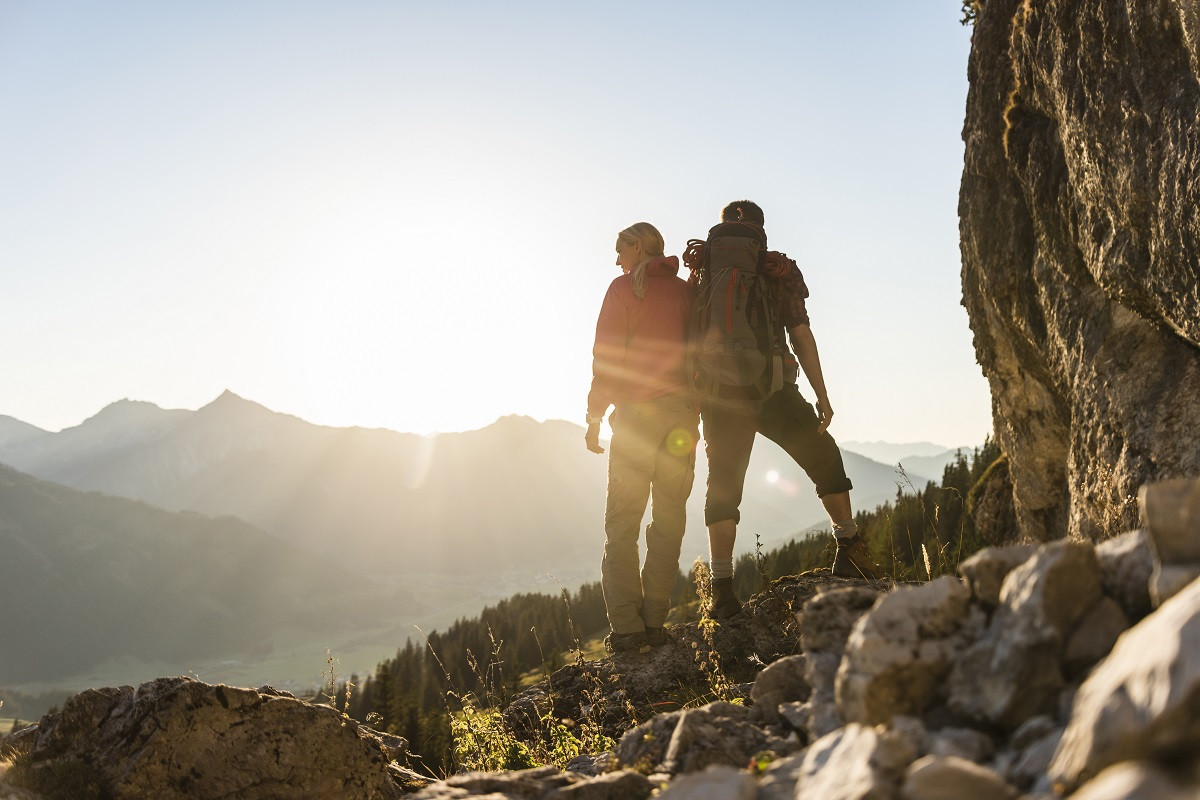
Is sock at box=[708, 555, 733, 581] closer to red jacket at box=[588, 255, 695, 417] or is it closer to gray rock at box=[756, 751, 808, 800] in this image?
red jacket at box=[588, 255, 695, 417]

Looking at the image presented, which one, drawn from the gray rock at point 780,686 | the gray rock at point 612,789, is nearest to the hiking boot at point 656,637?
the gray rock at point 780,686

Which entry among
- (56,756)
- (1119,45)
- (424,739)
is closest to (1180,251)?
(1119,45)

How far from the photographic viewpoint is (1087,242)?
18.2 ft

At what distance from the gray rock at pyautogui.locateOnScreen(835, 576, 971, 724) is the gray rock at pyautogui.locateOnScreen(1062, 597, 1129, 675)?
321 millimetres

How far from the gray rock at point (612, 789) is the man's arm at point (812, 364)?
5029mm

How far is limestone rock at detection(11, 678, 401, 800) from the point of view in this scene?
439 centimetres

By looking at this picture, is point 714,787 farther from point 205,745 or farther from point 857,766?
point 205,745

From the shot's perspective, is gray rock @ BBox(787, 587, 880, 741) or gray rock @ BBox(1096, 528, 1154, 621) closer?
gray rock @ BBox(1096, 528, 1154, 621)

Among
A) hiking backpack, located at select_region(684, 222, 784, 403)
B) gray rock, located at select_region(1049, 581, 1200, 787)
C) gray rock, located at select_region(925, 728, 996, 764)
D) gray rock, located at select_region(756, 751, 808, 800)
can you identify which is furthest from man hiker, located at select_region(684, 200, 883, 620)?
gray rock, located at select_region(1049, 581, 1200, 787)

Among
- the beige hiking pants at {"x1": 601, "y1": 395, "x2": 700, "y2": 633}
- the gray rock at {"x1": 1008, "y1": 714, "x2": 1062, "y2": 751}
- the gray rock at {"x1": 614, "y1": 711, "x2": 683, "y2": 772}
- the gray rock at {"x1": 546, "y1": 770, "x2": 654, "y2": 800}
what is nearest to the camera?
the gray rock at {"x1": 1008, "y1": 714, "x2": 1062, "y2": 751}

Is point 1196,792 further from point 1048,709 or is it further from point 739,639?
point 739,639

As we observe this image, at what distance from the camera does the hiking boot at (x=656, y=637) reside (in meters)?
7.14

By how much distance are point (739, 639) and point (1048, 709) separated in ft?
16.7

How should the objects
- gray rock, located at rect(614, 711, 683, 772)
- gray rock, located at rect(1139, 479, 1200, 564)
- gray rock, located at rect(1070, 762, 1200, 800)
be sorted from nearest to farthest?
gray rock, located at rect(1070, 762, 1200, 800) → gray rock, located at rect(1139, 479, 1200, 564) → gray rock, located at rect(614, 711, 683, 772)
